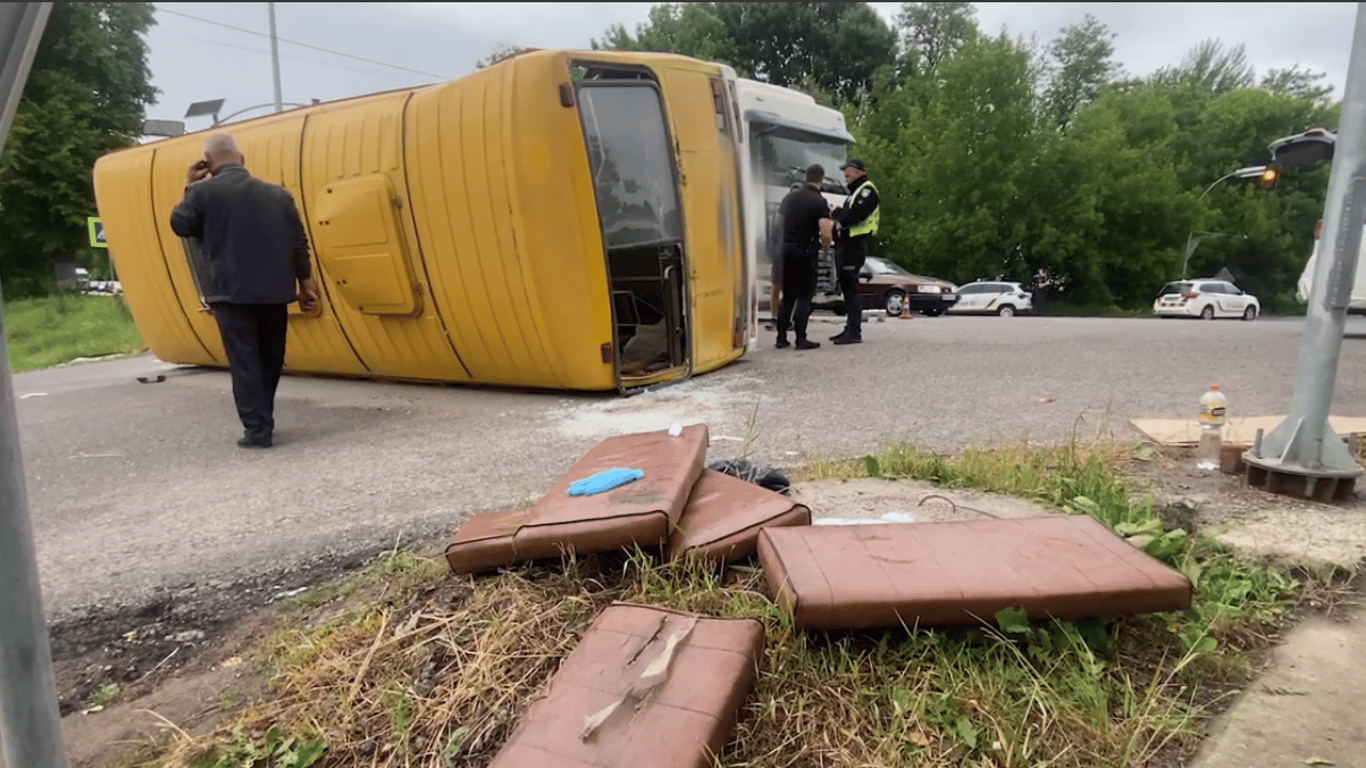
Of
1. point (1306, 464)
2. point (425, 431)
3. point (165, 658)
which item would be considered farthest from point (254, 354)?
point (1306, 464)

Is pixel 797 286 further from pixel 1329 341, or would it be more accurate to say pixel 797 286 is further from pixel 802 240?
pixel 1329 341

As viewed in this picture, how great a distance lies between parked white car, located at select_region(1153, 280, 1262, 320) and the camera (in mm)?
23797

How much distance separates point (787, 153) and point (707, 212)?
5072 millimetres

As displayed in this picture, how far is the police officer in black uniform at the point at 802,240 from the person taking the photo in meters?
7.04

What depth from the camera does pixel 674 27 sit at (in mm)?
27656

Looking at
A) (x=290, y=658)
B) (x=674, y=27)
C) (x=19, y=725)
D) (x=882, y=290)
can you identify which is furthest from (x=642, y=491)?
(x=674, y=27)

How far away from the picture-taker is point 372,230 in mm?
5637

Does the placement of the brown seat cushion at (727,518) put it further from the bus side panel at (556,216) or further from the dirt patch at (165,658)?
the bus side panel at (556,216)

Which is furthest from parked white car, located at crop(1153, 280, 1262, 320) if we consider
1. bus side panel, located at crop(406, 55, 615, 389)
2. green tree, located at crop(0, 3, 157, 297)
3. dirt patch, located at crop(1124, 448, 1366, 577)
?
green tree, located at crop(0, 3, 157, 297)

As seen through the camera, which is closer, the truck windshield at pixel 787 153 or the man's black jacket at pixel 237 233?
the man's black jacket at pixel 237 233

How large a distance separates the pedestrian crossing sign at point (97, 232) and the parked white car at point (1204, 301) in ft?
87.4

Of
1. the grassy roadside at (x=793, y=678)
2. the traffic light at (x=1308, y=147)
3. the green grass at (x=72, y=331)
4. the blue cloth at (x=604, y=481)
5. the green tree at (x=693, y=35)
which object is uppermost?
the green tree at (x=693, y=35)

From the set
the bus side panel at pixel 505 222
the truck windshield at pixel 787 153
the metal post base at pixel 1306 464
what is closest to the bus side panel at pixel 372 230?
the bus side panel at pixel 505 222

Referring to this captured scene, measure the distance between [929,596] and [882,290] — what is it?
16.6m
